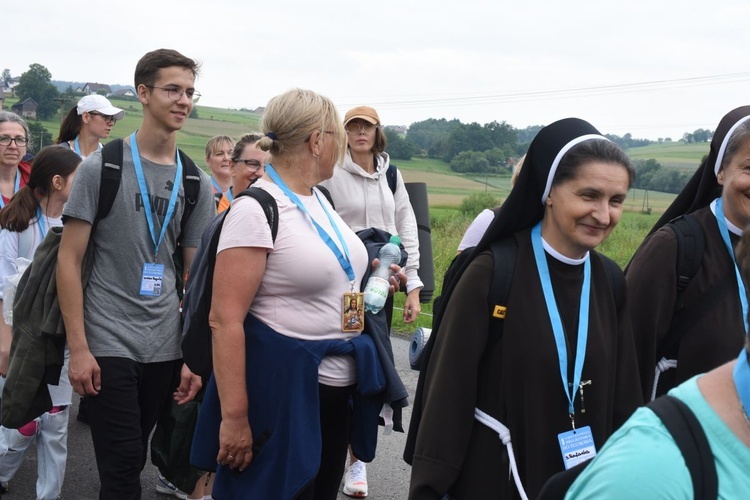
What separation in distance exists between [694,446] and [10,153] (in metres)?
5.76

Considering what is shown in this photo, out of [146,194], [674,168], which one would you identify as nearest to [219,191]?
[146,194]

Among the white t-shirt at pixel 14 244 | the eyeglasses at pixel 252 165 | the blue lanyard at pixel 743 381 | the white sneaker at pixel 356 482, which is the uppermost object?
the eyeglasses at pixel 252 165

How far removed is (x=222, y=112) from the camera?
28.0 m

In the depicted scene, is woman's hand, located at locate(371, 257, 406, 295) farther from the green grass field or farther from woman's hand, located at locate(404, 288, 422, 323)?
the green grass field

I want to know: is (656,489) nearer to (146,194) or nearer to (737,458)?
(737,458)

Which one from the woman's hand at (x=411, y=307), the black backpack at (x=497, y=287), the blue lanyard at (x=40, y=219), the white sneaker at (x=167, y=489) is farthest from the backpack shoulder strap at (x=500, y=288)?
the blue lanyard at (x=40, y=219)

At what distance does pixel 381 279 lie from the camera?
376 cm

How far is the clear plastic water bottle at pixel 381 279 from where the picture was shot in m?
3.65

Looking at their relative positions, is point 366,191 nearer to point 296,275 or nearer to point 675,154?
point 296,275

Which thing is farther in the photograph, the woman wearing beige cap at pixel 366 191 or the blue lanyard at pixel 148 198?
the woman wearing beige cap at pixel 366 191

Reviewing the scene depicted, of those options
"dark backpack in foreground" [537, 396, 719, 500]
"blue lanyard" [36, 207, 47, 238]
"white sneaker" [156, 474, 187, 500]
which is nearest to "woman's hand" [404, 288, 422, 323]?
"white sneaker" [156, 474, 187, 500]

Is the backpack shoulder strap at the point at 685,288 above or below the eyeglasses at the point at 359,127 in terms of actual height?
below

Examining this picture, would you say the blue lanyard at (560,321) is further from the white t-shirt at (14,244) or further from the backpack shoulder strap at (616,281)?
the white t-shirt at (14,244)

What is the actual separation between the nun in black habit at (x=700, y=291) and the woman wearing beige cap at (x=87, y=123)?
507 cm
